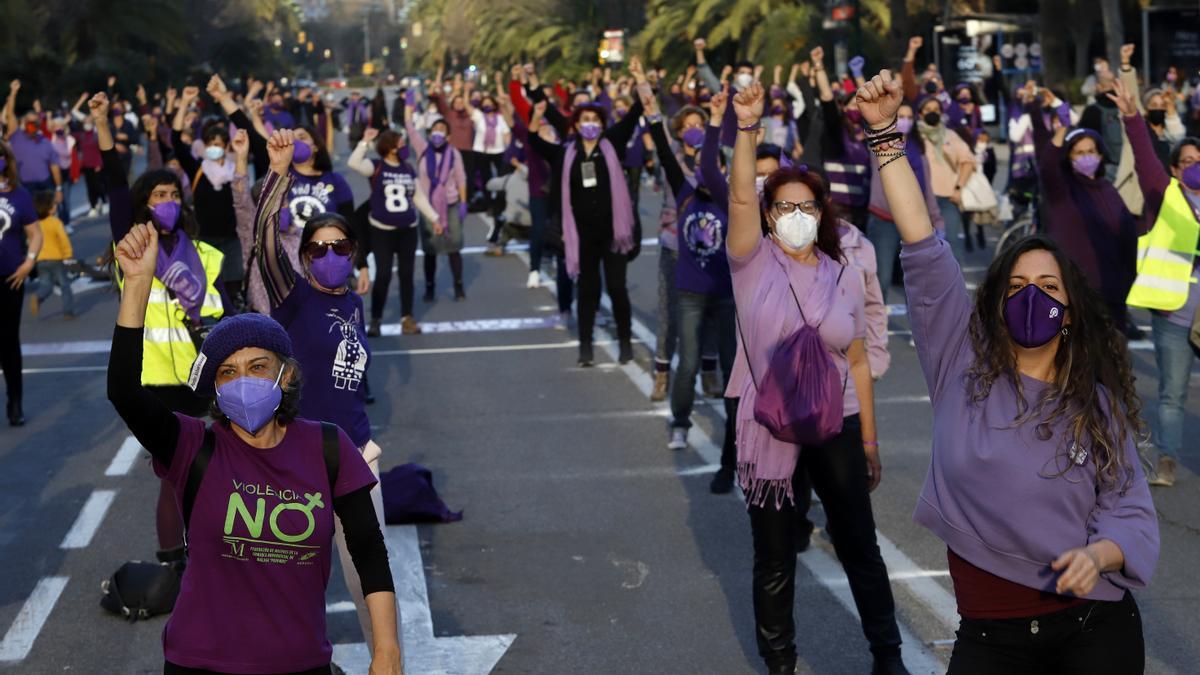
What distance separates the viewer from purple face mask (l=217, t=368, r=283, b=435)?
4371 millimetres

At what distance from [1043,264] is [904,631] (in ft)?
8.81

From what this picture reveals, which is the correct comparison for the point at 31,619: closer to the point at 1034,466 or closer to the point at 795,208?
the point at 795,208

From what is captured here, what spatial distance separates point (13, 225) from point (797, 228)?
6.72 meters

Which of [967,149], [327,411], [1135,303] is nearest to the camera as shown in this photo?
[327,411]

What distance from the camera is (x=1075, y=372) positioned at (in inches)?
170

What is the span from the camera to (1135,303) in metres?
8.72

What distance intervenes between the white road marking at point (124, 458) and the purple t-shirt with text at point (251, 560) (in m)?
5.91

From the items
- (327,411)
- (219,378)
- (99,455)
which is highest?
(219,378)

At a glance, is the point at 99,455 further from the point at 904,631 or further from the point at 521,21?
the point at 521,21

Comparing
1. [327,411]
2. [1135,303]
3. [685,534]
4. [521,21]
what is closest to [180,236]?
[327,411]

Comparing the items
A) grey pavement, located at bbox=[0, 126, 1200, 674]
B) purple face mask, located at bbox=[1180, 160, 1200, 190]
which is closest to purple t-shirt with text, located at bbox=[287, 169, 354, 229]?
grey pavement, located at bbox=[0, 126, 1200, 674]

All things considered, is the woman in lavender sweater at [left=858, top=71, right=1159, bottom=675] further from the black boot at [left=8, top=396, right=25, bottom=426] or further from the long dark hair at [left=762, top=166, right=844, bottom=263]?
the black boot at [left=8, top=396, right=25, bottom=426]

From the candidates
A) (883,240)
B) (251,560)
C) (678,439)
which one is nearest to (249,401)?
(251,560)

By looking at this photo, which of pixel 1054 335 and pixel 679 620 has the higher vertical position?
pixel 1054 335
